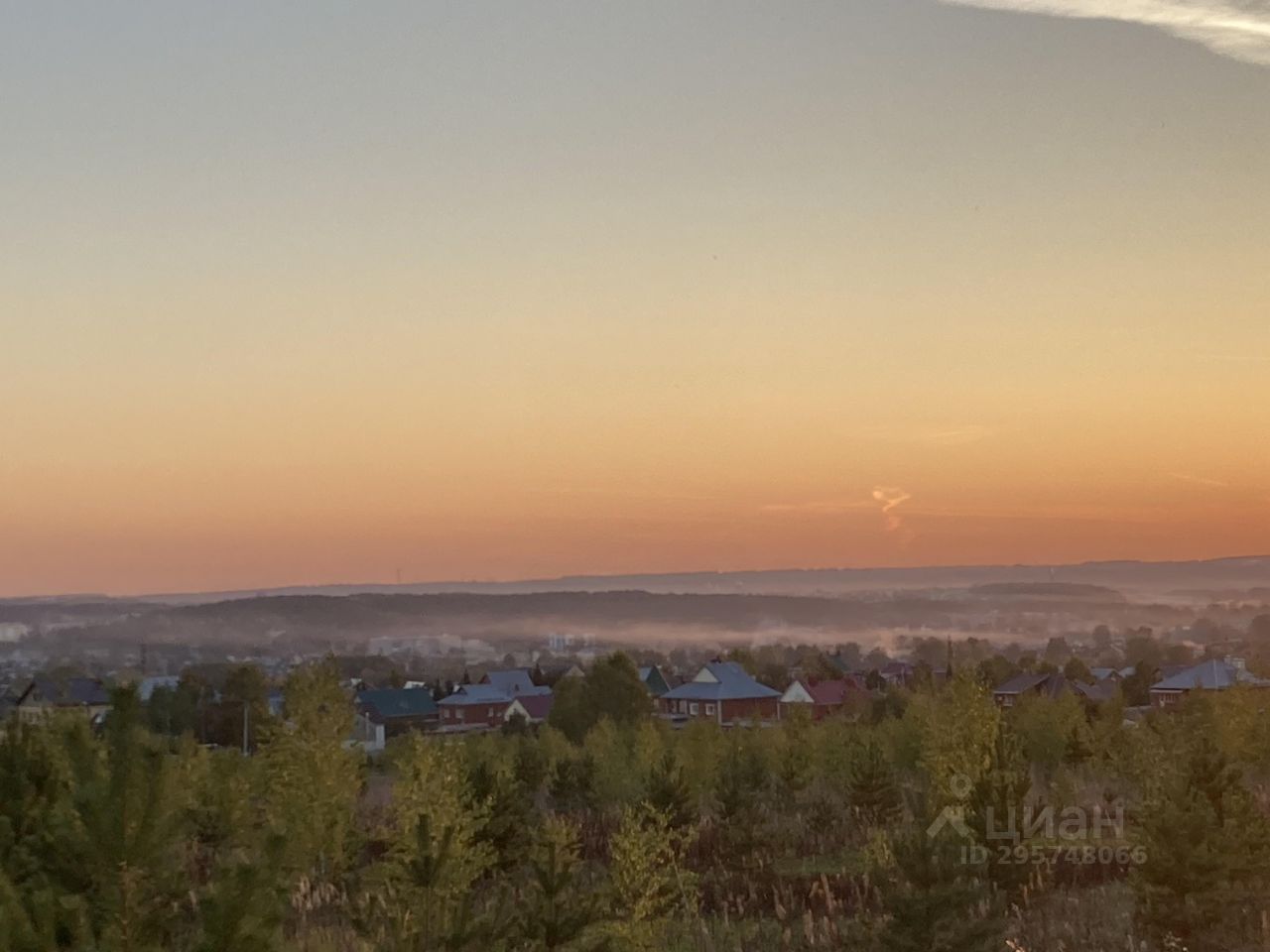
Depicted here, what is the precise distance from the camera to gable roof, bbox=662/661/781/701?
111562 mm

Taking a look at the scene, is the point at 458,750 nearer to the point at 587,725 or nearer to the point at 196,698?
the point at 587,725

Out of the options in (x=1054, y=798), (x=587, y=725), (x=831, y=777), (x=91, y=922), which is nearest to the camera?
(x=91, y=922)

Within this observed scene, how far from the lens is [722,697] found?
110812 mm

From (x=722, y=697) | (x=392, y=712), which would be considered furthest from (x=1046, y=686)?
(x=392, y=712)

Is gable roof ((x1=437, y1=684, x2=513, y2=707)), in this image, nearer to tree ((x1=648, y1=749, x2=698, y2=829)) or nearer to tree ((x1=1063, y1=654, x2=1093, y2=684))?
tree ((x1=1063, y1=654, x2=1093, y2=684))

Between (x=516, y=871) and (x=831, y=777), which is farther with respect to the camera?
(x=831, y=777)

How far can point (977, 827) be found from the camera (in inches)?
944

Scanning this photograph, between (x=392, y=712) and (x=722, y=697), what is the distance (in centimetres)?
3068

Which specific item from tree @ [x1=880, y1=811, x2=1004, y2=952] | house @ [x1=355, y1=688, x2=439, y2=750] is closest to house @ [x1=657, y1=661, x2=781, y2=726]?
house @ [x1=355, y1=688, x2=439, y2=750]

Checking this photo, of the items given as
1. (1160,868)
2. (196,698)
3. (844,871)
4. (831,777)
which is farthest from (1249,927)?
(196,698)

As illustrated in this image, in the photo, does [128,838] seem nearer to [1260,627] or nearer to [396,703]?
[396,703]

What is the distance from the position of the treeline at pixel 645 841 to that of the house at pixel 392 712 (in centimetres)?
5405

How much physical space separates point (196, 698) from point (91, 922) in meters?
87.3

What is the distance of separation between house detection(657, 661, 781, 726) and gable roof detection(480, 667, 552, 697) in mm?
15579
